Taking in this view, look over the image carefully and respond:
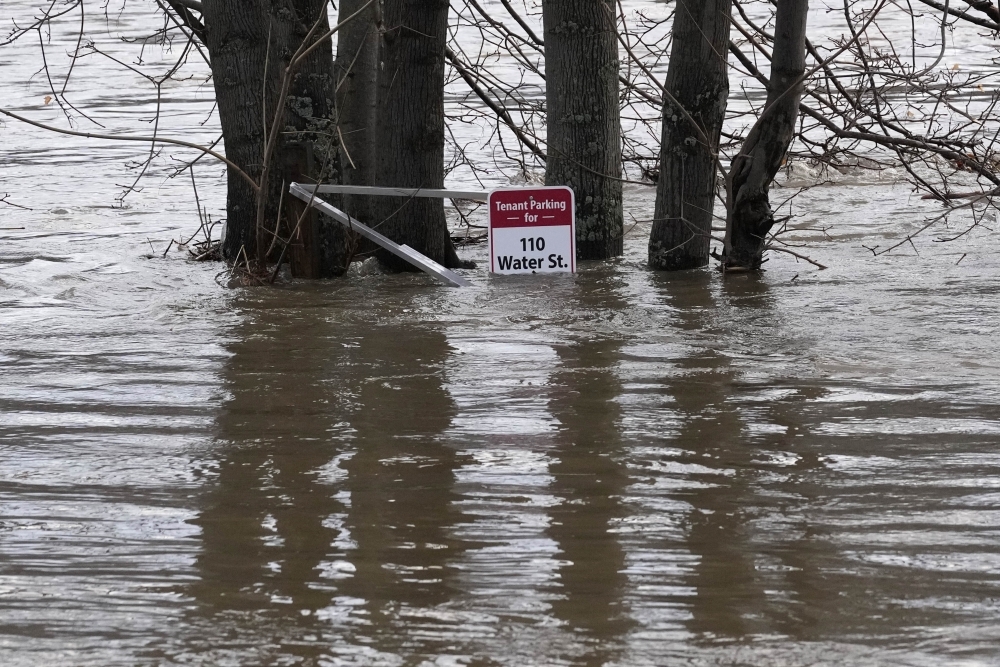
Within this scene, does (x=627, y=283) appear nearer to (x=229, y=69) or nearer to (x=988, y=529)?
(x=229, y=69)

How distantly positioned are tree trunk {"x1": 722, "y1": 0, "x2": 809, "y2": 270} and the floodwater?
0.50m

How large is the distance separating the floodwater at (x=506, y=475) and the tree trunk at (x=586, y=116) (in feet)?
3.79

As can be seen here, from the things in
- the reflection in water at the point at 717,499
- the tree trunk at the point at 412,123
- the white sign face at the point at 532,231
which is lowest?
the reflection in water at the point at 717,499

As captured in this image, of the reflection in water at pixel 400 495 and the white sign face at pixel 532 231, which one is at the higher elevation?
the white sign face at pixel 532 231

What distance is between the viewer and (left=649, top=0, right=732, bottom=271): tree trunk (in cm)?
747

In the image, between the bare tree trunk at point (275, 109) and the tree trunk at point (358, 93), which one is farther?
the tree trunk at point (358, 93)

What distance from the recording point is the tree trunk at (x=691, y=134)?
7.47 meters

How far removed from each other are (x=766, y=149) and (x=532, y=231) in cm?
149

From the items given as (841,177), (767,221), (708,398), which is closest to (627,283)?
(767,221)

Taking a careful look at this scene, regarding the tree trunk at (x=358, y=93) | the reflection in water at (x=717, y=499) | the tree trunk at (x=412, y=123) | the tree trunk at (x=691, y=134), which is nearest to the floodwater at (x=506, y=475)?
the reflection in water at (x=717, y=499)

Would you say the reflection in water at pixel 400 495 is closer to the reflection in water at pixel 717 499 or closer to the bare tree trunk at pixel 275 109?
the reflection in water at pixel 717 499

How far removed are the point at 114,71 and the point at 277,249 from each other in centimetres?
1403

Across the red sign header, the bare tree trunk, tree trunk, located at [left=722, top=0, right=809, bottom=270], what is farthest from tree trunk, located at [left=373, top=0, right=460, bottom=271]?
tree trunk, located at [left=722, top=0, right=809, bottom=270]

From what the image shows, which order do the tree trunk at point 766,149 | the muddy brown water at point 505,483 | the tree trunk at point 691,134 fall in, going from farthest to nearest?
the tree trunk at point 691,134 → the tree trunk at point 766,149 → the muddy brown water at point 505,483
